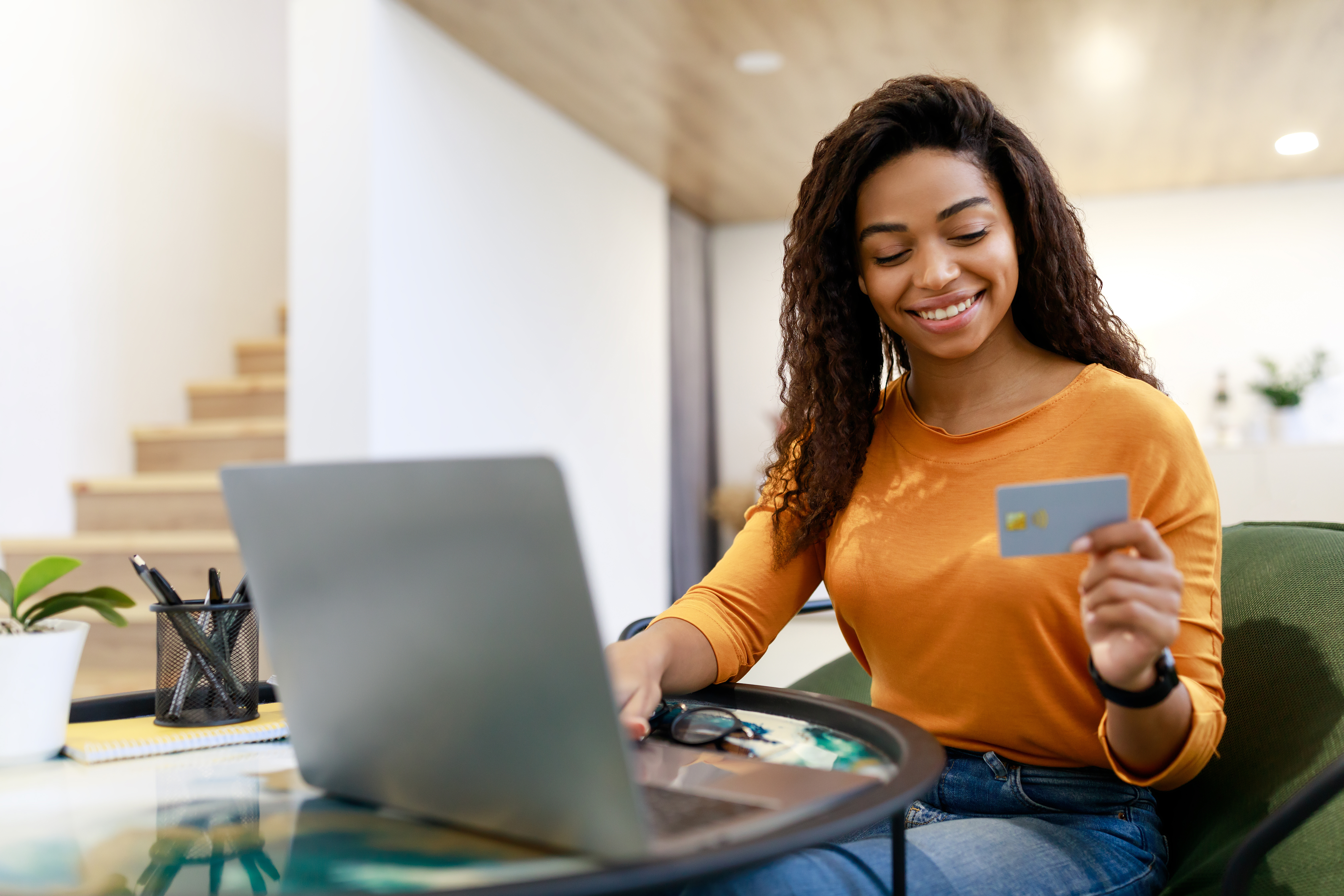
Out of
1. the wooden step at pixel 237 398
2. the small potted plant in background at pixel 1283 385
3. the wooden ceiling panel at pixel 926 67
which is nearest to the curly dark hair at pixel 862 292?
the wooden ceiling panel at pixel 926 67

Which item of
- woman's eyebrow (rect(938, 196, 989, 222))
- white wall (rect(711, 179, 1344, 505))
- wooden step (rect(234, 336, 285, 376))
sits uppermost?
white wall (rect(711, 179, 1344, 505))

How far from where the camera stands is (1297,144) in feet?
17.3

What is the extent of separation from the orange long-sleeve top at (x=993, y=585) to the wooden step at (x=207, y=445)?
308 centimetres

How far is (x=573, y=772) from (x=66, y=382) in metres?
3.85

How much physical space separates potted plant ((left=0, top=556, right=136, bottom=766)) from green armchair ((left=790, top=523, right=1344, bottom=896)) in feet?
3.02

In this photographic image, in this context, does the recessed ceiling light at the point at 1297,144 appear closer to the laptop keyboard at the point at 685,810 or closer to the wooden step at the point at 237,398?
the wooden step at the point at 237,398

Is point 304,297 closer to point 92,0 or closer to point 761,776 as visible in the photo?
point 92,0

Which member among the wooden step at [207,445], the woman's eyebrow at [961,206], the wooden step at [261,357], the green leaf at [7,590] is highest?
the wooden step at [261,357]

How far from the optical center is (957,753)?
1.08 meters

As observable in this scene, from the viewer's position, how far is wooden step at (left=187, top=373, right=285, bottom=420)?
424 cm

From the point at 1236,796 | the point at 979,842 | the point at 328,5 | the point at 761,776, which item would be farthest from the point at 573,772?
the point at 328,5

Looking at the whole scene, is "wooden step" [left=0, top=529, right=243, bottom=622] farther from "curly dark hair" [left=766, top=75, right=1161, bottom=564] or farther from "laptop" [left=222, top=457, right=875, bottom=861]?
"laptop" [left=222, top=457, right=875, bottom=861]

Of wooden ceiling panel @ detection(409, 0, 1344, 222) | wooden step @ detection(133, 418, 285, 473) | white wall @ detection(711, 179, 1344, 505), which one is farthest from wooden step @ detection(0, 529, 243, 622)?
Answer: white wall @ detection(711, 179, 1344, 505)

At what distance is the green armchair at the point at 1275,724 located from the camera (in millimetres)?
938
